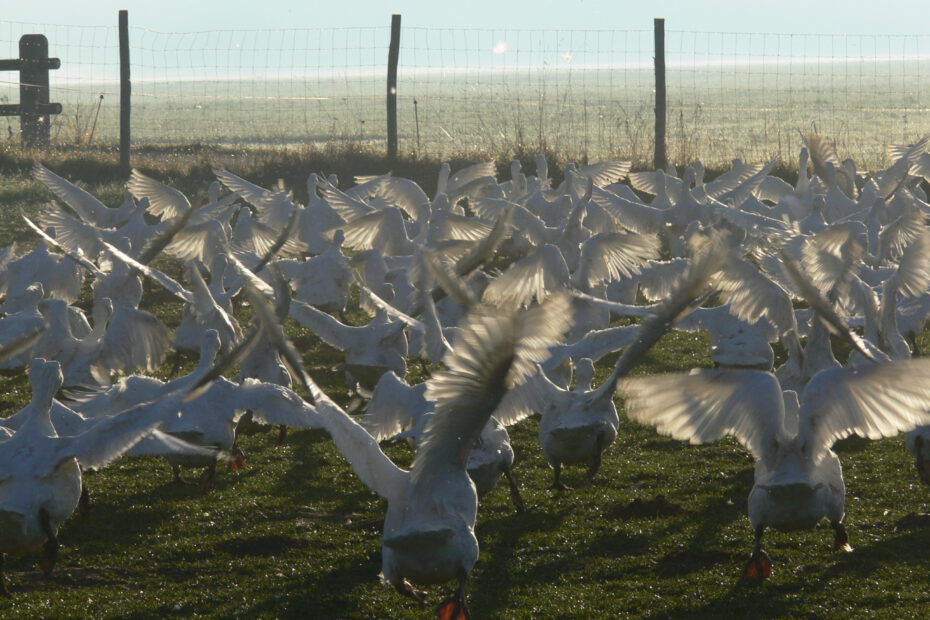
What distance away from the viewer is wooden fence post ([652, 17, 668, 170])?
1766 cm

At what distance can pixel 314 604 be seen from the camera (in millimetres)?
5145

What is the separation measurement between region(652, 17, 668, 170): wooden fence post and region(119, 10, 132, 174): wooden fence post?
790 cm

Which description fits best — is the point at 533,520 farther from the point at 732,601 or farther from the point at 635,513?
the point at 732,601

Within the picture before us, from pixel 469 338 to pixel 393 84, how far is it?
1510 centimetres

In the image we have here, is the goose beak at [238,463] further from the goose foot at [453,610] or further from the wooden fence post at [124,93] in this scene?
the wooden fence post at [124,93]

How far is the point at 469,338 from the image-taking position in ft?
13.8

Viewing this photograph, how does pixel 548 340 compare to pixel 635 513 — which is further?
pixel 635 513

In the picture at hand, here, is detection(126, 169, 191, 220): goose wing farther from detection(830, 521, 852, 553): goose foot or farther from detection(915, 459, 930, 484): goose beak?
detection(830, 521, 852, 553): goose foot

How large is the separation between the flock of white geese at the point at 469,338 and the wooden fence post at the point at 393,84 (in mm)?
5297

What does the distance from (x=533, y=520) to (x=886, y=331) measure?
8.37 feet

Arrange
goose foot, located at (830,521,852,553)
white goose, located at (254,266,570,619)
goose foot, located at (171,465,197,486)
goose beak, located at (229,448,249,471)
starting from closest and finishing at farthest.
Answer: white goose, located at (254,266,570,619)
goose foot, located at (830,521,852,553)
goose foot, located at (171,465,197,486)
goose beak, located at (229,448,249,471)

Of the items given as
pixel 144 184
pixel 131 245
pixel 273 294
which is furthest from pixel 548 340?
pixel 144 184

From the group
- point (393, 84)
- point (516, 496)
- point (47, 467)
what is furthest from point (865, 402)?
point (393, 84)

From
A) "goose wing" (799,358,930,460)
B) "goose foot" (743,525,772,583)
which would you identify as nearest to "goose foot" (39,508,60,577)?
"goose foot" (743,525,772,583)
